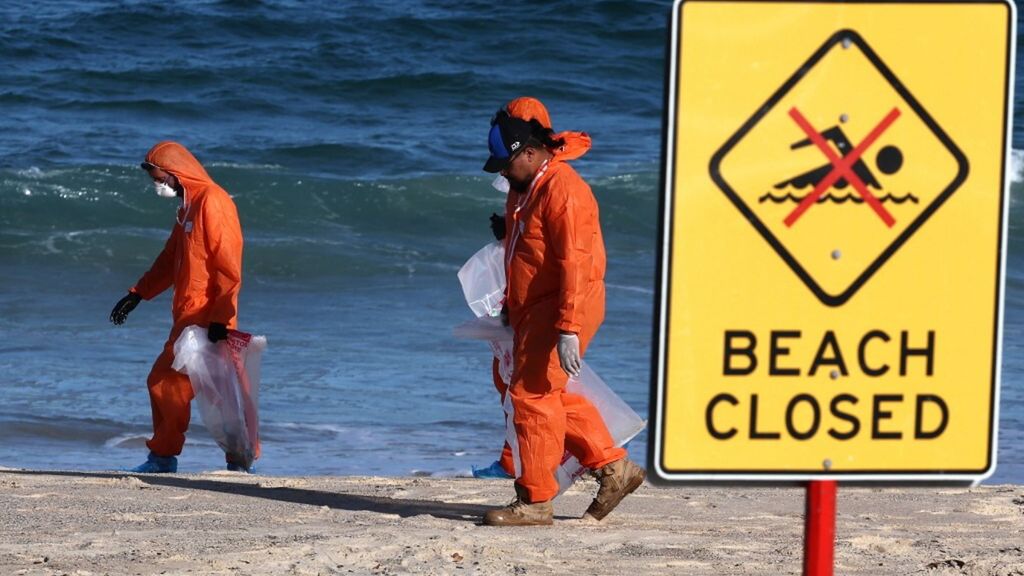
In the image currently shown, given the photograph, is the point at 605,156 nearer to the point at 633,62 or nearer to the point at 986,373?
the point at 633,62

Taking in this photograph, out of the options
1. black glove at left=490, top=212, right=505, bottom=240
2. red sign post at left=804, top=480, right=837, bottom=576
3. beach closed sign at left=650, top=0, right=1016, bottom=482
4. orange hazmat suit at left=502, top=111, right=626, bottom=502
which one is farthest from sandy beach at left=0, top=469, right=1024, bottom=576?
beach closed sign at left=650, top=0, right=1016, bottom=482

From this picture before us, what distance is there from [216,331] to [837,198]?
17.6ft

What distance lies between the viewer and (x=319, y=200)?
19.5m

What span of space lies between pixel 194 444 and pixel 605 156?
43.8 feet

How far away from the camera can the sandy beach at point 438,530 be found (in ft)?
16.6

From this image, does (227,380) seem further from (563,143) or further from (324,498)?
(563,143)

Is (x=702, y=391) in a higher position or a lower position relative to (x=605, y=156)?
higher

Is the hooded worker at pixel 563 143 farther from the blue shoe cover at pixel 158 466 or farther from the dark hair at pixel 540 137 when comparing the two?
the blue shoe cover at pixel 158 466

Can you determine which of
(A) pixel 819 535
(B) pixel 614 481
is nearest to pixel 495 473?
(B) pixel 614 481

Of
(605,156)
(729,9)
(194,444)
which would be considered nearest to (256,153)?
(605,156)

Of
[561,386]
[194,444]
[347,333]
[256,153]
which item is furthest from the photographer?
[256,153]

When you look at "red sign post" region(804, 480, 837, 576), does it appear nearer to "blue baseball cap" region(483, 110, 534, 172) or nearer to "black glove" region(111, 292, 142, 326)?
"blue baseball cap" region(483, 110, 534, 172)

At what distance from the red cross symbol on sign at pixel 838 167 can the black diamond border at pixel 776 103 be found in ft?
0.10

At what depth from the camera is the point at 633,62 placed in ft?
91.2
